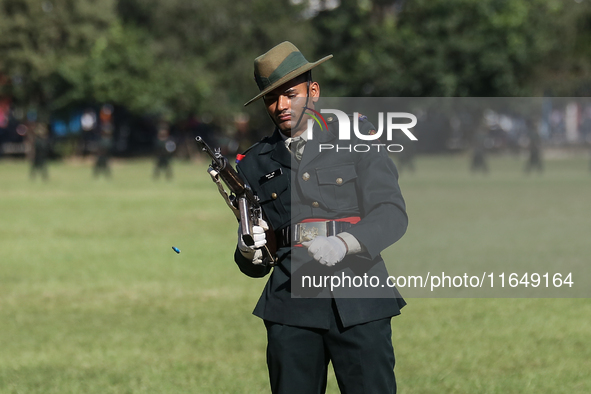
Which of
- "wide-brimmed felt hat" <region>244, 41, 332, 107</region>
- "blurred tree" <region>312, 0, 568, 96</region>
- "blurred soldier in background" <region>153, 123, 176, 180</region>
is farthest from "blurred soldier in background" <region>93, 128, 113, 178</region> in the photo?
"wide-brimmed felt hat" <region>244, 41, 332, 107</region>

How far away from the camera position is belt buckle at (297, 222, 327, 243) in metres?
3.64

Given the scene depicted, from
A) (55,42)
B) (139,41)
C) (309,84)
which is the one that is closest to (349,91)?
(139,41)

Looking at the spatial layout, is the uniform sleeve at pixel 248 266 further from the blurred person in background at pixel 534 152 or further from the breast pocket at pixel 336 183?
the blurred person in background at pixel 534 152

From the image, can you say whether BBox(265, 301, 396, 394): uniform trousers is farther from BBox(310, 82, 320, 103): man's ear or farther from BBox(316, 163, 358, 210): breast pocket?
BBox(310, 82, 320, 103): man's ear

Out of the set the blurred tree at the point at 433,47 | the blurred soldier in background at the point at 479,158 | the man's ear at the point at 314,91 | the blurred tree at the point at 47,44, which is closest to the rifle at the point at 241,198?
the man's ear at the point at 314,91

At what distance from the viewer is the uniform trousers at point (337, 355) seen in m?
3.70

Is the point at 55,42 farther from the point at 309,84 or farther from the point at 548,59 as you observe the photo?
the point at 309,84

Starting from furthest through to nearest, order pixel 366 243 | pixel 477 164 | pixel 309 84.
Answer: pixel 477 164, pixel 309 84, pixel 366 243

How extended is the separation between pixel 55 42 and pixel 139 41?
5.49 meters

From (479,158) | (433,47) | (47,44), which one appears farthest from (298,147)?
(47,44)

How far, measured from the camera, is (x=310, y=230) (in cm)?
366

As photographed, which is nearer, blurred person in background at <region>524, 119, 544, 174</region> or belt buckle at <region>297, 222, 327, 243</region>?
belt buckle at <region>297, 222, 327, 243</region>

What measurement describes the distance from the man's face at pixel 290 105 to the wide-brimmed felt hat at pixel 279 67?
0.05m

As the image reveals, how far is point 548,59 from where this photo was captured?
197 ft
